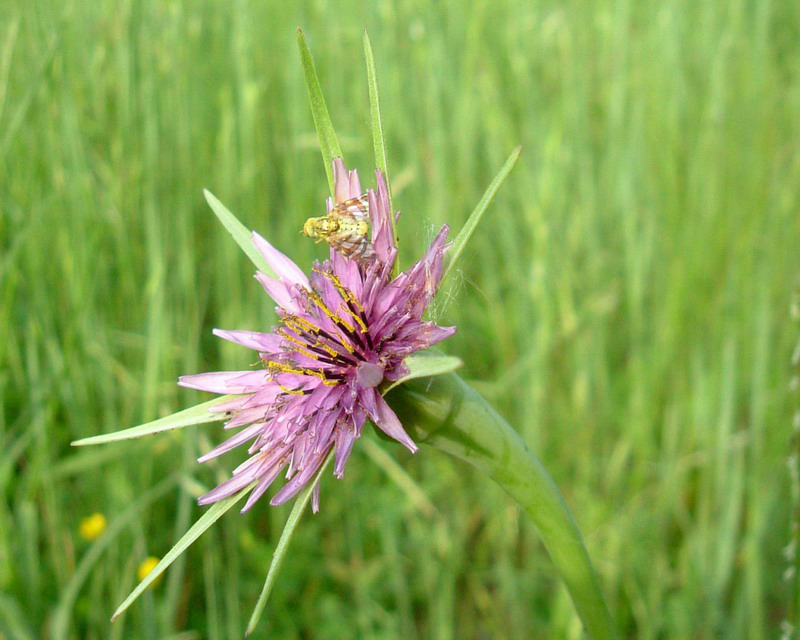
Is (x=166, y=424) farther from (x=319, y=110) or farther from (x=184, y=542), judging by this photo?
(x=319, y=110)

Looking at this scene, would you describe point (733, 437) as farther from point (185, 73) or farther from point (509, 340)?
point (185, 73)

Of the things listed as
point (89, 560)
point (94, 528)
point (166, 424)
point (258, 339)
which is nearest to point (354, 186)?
point (258, 339)

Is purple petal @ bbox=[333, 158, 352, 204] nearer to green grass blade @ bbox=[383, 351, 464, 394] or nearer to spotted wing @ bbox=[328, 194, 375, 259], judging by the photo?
spotted wing @ bbox=[328, 194, 375, 259]

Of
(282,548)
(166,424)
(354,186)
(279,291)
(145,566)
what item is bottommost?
(145,566)

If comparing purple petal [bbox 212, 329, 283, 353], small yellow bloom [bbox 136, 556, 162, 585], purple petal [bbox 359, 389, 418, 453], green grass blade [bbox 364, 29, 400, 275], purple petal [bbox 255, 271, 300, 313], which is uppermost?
green grass blade [bbox 364, 29, 400, 275]

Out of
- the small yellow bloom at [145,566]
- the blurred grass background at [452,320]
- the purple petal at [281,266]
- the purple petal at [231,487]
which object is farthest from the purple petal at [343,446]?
the small yellow bloom at [145,566]

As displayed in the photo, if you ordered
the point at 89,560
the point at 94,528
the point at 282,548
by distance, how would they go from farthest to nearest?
the point at 94,528 → the point at 89,560 → the point at 282,548

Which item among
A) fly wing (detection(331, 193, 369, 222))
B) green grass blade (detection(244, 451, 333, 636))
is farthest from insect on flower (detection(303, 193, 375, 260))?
green grass blade (detection(244, 451, 333, 636))
